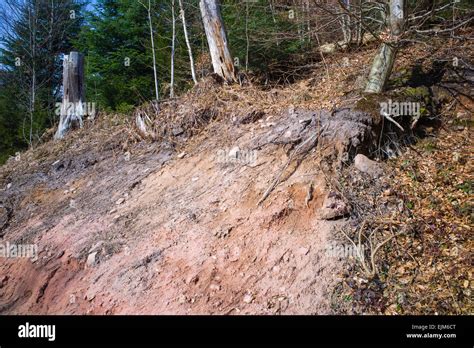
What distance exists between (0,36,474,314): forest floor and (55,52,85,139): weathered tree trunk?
11.4 ft

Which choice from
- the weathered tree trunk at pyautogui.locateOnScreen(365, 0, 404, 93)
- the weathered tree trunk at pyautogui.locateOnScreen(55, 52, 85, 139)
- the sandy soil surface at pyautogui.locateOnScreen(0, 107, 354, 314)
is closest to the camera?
the sandy soil surface at pyautogui.locateOnScreen(0, 107, 354, 314)

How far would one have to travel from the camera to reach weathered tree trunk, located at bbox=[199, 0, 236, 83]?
661 centimetres

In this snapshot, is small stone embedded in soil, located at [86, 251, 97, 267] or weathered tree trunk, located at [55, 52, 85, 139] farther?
weathered tree trunk, located at [55, 52, 85, 139]

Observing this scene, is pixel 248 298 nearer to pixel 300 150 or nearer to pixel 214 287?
pixel 214 287

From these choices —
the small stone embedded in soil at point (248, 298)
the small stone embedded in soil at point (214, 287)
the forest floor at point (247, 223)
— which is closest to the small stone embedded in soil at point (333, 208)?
the forest floor at point (247, 223)

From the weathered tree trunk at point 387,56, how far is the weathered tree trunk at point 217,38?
2808 millimetres

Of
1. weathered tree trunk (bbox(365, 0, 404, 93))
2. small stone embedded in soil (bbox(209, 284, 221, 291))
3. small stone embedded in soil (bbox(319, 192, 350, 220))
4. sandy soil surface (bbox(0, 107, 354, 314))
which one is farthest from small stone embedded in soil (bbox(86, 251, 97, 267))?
weathered tree trunk (bbox(365, 0, 404, 93))

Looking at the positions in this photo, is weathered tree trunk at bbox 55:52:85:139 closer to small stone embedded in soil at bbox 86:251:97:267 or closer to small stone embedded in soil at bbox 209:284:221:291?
small stone embedded in soil at bbox 86:251:97:267

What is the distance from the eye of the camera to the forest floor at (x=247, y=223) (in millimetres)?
2859

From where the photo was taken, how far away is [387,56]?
15.6 ft

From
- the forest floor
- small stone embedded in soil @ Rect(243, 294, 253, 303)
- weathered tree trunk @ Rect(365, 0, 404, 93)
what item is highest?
weathered tree trunk @ Rect(365, 0, 404, 93)

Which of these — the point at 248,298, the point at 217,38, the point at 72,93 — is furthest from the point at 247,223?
the point at 72,93

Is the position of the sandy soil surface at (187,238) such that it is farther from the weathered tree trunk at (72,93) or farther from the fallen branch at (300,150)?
the weathered tree trunk at (72,93)

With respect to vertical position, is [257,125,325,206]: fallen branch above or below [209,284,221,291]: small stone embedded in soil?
above
